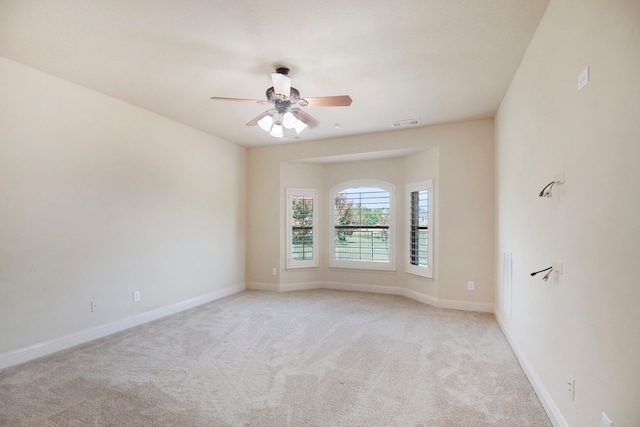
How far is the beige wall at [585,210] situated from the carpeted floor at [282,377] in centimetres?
55

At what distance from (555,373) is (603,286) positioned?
0.95 metres

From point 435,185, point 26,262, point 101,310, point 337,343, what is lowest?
point 337,343

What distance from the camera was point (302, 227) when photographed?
632cm

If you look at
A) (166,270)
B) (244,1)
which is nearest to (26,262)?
(166,270)

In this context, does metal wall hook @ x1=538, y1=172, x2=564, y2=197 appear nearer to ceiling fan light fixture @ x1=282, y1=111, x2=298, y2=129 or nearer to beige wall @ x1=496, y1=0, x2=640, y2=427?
beige wall @ x1=496, y1=0, x2=640, y2=427

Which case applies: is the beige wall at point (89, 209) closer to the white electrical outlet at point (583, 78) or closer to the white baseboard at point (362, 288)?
the white baseboard at point (362, 288)

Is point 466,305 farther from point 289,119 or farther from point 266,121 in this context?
point 266,121

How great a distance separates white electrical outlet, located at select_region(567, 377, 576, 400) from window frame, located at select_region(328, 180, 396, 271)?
3935mm

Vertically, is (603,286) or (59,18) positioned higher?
(59,18)

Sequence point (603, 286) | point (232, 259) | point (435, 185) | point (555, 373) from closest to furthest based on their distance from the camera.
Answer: point (603, 286)
point (555, 373)
point (435, 185)
point (232, 259)

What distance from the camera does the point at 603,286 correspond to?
4.90ft

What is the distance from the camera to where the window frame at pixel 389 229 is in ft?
19.2

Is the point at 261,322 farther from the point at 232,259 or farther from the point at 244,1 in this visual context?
the point at 244,1

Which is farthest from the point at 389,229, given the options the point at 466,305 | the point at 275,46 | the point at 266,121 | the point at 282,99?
the point at 275,46
